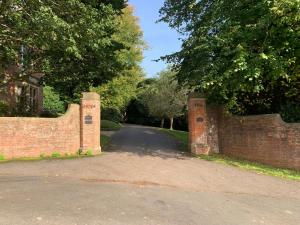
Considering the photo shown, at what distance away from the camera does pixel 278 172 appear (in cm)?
1416

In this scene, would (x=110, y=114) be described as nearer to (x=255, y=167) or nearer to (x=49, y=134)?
(x=49, y=134)

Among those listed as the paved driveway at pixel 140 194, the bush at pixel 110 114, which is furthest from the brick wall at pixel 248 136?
the bush at pixel 110 114

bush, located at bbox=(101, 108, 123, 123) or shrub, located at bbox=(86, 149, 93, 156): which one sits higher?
bush, located at bbox=(101, 108, 123, 123)

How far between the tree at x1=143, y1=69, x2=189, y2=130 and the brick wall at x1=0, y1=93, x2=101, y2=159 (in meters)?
29.9

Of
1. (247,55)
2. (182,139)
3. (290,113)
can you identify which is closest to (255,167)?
(290,113)

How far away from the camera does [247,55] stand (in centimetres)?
1442

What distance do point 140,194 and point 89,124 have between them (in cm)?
712

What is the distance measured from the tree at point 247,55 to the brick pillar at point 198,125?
0.58 m

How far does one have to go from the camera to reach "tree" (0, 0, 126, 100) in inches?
554

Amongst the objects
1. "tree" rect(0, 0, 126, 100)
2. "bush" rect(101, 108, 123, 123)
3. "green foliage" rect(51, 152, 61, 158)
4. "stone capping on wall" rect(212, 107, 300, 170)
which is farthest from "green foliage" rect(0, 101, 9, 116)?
"bush" rect(101, 108, 123, 123)

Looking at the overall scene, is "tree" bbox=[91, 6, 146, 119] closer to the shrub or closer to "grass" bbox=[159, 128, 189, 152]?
"grass" bbox=[159, 128, 189, 152]

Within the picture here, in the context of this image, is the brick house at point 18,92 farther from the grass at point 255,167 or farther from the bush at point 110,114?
the bush at point 110,114

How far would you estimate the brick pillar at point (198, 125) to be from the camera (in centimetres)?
1730

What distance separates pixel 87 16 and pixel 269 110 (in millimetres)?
9137
